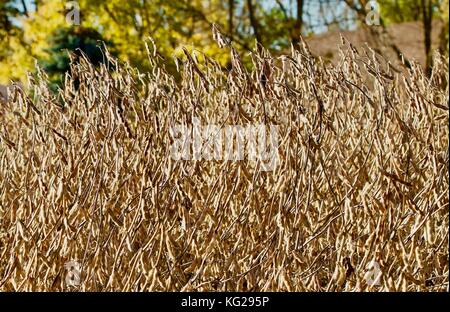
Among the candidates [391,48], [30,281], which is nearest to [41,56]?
[391,48]

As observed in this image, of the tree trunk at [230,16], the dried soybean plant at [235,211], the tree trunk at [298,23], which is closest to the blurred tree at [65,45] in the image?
the tree trunk at [230,16]

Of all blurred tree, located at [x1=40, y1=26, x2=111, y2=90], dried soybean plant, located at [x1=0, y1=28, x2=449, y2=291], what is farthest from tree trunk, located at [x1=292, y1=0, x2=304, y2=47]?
dried soybean plant, located at [x1=0, y1=28, x2=449, y2=291]

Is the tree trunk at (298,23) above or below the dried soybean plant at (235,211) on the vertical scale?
above

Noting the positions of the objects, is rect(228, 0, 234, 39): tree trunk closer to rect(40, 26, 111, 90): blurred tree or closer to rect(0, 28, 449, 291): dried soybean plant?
rect(40, 26, 111, 90): blurred tree

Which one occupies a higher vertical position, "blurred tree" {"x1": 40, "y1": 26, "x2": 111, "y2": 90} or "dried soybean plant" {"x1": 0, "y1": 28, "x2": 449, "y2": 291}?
"blurred tree" {"x1": 40, "y1": 26, "x2": 111, "y2": 90}

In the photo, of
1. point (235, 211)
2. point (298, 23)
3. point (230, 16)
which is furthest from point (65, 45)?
point (235, 211)

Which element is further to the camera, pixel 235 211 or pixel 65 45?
pixel 65 45

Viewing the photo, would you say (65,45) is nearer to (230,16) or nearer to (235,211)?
A: (230,16)

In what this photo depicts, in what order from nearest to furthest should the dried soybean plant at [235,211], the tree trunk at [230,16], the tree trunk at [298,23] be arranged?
the dried soybean plant at [235,211], the tree trunk at [298,23], the tree trunk at [230,16]

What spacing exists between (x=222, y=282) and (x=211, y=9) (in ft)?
26.1

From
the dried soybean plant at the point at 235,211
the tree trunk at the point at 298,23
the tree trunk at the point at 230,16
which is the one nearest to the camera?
the dried soybean plant at the point at 235,211

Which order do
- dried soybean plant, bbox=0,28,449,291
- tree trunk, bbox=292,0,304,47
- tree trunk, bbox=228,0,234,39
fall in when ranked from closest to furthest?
dried soybean plant, bbox=0,28,449,291
tree trunk, bbox=292,0,304,47
tree trunk, bbox=228,0,234,39

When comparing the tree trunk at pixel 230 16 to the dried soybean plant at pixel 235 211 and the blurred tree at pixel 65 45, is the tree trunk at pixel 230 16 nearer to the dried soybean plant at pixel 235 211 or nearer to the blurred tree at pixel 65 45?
the blurred tree at pixel 65 45

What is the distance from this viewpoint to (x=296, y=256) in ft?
6.68
